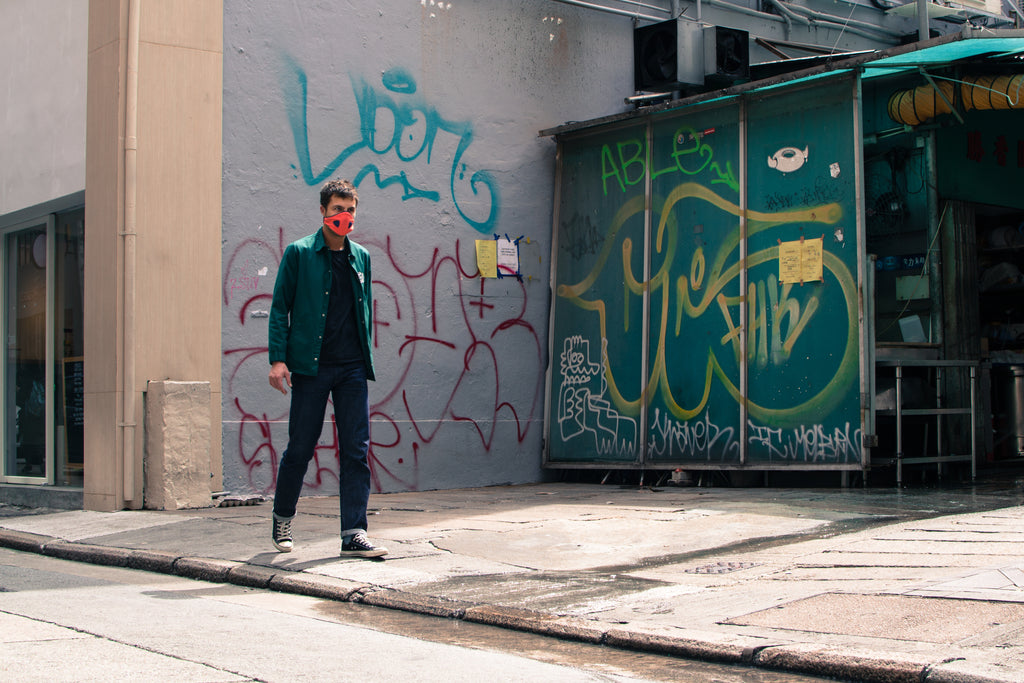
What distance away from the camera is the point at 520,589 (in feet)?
18.0

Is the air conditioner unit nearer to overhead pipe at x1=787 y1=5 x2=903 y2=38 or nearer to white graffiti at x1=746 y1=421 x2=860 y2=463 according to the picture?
overhead pipe at x1=787 y1=5 x2=903 y2=38

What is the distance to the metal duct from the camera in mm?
9828

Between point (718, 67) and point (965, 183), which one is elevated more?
point (718, 67)

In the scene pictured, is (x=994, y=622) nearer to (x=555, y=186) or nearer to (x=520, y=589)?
(x=520, y=589)

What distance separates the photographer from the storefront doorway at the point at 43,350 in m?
10.3

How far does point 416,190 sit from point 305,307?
184 inches

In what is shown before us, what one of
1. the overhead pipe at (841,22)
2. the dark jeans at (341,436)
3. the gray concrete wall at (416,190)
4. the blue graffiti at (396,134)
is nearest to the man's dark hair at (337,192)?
the dark jeans at (341,436)

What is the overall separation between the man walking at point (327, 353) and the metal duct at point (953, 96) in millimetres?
6317

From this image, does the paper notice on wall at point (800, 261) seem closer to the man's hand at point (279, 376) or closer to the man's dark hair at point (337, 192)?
the man's dark hair at point (337, 192)

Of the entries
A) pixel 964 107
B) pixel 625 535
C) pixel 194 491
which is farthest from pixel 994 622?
pixel 964 107

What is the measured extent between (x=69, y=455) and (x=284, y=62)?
413 centimetres

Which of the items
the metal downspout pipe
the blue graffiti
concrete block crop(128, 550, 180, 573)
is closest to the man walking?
concrete block crop(128, 550, 180, 573)

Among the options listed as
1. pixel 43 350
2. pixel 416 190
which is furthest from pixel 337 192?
pixel 43 350

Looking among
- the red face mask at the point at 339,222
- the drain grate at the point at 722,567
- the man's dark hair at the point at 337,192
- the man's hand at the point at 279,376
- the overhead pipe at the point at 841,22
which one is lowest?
the drain grate at the point at 722,567
